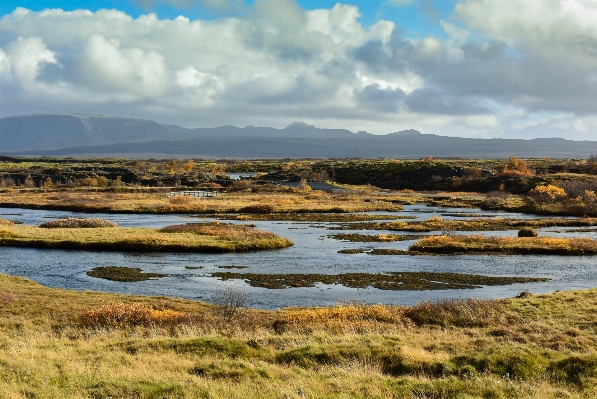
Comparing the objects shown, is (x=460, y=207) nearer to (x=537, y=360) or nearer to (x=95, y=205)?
(x=95, y=205)

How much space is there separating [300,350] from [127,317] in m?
10.2

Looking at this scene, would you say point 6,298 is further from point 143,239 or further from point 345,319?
point 143,239

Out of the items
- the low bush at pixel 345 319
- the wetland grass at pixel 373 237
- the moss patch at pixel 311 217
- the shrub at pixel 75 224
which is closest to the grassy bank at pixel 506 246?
the wetland grass at pixel 373 237

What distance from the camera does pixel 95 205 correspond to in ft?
320

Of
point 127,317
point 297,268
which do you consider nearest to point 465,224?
point 297,268

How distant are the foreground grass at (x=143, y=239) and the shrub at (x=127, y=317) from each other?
27.7 meters

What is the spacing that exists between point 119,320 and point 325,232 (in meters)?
45.4

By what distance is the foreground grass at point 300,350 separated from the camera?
577 inches

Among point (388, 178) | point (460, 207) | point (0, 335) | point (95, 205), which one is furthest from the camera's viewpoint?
point (388, 178)

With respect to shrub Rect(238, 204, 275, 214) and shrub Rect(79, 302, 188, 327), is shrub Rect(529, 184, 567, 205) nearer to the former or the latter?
shrub Rect(238, 204, 275, 214)

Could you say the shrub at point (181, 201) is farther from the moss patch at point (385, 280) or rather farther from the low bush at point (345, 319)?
the low bush at point (345, 319)

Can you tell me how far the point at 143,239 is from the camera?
56.2 metres

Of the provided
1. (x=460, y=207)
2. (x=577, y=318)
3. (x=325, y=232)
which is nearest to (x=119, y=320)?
(x=577, y=318)

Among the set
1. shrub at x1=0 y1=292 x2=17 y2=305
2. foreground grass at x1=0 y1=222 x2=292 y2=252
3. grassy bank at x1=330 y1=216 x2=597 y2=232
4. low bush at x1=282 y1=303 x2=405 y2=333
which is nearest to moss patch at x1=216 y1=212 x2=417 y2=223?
grassy bank at x1=330 y1=216 x2=597 y2=232
